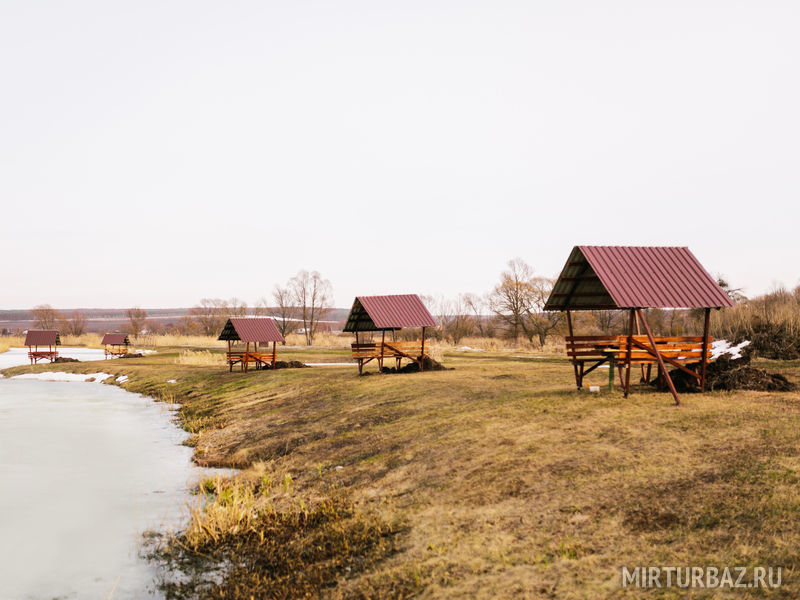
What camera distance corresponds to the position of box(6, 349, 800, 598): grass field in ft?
25.0

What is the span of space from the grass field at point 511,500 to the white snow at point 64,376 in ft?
114

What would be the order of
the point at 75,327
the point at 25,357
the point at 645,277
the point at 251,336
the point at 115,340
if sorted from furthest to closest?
1. the point at 75,327
2. the point at 25,357
3. the point at 115,340
4. the point at 251,336
5. the point at 645,277

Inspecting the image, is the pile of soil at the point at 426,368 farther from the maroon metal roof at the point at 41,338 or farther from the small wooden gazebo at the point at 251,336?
the maroon metal roof at the point at 41,338

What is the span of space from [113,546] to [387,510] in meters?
5.36

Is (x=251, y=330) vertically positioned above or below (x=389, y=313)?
below

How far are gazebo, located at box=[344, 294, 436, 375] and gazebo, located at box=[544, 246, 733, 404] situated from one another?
12.7 m

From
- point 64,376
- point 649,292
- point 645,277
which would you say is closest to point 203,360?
point 64,376

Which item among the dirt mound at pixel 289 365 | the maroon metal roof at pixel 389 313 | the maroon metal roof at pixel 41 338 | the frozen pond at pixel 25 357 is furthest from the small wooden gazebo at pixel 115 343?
the maroon metal roof at pixel 389 313

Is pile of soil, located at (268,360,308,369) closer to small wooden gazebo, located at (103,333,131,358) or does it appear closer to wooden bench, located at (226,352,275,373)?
wooden bench, located at (226,352,275,373)

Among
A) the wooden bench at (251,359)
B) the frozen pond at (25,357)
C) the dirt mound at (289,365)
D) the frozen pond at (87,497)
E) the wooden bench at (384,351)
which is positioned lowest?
the frozen pond at (25,357)

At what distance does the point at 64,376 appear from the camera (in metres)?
50.2

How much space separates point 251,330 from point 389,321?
11.8m

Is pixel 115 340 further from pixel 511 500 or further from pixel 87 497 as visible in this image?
pixel 511 500

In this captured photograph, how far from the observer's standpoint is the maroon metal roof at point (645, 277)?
50.6 ft
